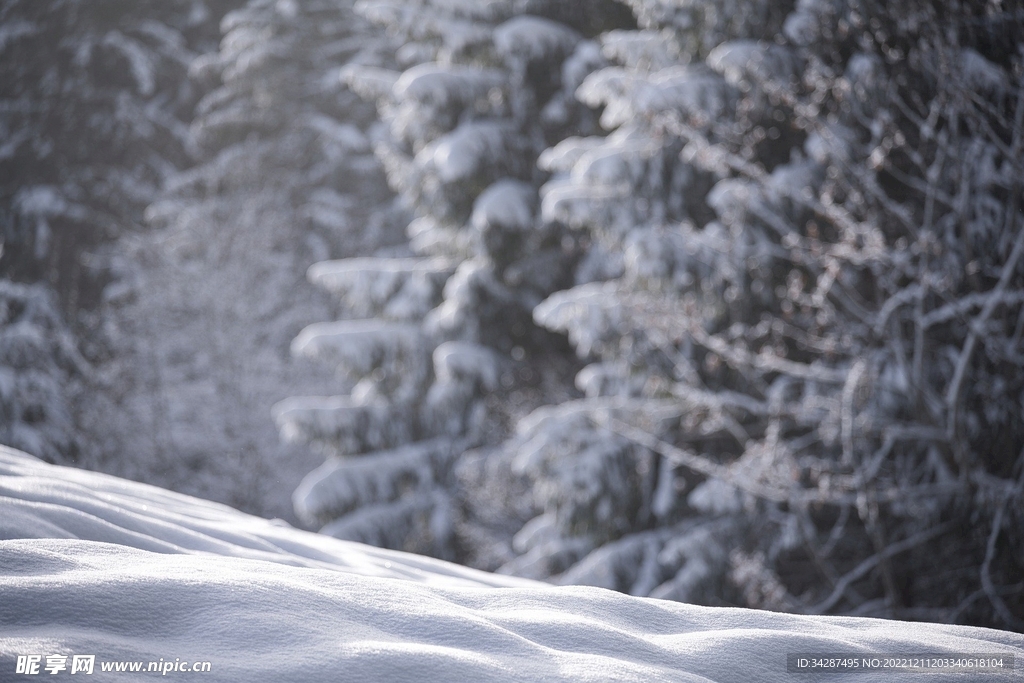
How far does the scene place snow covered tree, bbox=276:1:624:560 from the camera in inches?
324

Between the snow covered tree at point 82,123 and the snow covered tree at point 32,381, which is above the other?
the snow covered tree at point 82,123

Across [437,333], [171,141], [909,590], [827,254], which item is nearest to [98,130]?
[171,141]

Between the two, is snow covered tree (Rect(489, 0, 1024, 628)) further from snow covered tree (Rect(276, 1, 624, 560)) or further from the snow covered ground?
the snow covered ground

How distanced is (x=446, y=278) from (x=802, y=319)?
4.52 meters

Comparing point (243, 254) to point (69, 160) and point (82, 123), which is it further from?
point (82, 123)

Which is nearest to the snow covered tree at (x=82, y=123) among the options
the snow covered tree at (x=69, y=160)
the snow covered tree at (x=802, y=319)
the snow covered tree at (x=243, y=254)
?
the snow covered tree at (x=69, y=160)

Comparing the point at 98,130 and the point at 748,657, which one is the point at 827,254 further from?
the point at 98,130

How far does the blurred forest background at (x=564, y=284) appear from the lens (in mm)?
4598

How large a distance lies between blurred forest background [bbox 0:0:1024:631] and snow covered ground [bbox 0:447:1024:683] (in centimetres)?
297

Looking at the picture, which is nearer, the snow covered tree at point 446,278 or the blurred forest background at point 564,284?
the blurred forest background at point 564,284

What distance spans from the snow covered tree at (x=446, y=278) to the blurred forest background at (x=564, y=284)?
0.16ft

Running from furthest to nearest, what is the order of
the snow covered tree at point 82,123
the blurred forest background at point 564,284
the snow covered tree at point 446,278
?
the snow covered tree at point 82,123 → the snow covered tree at point 446,278 → the blurred forest background at point 564,284

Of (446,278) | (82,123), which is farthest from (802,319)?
(82,123)

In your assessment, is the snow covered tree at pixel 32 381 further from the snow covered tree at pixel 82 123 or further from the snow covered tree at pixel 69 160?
the snow covered tree at pixel 82 123
